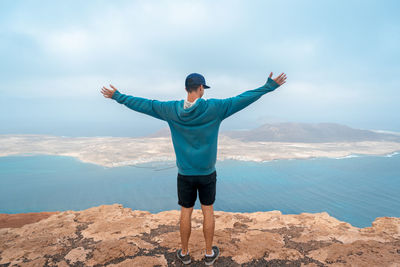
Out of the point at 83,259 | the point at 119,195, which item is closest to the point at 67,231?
the point at 83,259

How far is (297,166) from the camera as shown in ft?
109

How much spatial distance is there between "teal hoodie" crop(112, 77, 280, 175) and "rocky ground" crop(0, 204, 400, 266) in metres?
1.59

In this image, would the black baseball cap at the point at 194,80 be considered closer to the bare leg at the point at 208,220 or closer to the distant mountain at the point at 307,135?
the bare leg at the point at 208,220

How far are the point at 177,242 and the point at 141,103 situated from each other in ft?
8.78

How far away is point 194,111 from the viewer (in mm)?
2738

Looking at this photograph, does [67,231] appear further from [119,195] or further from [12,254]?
A: [119,195]

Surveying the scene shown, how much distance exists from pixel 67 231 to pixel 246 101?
4.91 m

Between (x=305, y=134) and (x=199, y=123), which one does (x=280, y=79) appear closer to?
(x=199, y=123)

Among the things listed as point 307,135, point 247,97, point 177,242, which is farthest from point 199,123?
point 307,135

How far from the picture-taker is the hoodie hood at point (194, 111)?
8.94 ft

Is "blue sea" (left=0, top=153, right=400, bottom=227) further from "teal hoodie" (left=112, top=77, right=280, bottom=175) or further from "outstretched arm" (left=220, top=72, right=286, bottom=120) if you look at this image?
"outstretched arm" (left=220, top=72, right=286, bottom=120)

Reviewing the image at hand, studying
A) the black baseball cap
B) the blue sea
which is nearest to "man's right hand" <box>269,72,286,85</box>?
the black baseball cap

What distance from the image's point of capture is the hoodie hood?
2725 mm

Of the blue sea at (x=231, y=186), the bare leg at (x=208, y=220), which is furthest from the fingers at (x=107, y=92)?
the blue sea at (x=231, y=186)
